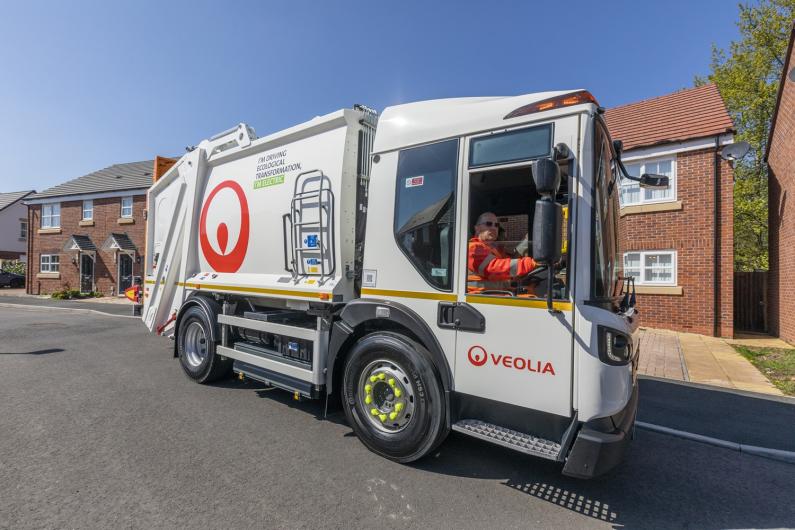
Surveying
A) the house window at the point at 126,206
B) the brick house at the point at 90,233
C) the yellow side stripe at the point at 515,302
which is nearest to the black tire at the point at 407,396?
the yellow side stripe at the point at 515,302

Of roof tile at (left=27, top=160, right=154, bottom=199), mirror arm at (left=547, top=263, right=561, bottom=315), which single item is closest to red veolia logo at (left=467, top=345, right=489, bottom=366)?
mirror arm at (left=547, top=263, right=561, bottom=315)

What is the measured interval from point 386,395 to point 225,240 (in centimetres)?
324

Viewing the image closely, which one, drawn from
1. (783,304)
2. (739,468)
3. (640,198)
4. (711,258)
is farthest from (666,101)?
(739,468)

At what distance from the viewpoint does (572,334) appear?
2.53 metres

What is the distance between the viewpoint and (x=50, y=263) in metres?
23.2

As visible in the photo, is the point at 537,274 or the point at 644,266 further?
the point at 644,266

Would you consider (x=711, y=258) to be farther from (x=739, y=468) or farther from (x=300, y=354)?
(x=300, y=354)

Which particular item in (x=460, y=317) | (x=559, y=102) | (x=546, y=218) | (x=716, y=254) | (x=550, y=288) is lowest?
(x=460, y=317)

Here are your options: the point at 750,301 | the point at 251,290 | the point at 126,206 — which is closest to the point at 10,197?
the point at 126,206

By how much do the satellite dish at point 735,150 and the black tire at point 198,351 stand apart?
11737 millimetres

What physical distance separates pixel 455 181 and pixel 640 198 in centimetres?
1082

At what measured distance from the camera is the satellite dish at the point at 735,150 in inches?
371

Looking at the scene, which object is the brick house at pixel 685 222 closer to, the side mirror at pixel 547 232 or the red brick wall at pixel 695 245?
the red brick wall at pixel 695 245

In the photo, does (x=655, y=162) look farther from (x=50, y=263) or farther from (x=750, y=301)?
(x=50, y=263)
